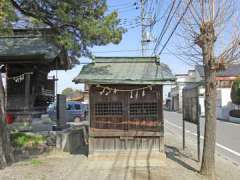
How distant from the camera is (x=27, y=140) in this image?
15977mm

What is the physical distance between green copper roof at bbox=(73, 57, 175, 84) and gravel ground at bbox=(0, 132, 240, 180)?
249 cm

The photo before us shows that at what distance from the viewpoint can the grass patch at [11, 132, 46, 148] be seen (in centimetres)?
1579

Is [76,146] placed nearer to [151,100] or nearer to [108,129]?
[108,129]

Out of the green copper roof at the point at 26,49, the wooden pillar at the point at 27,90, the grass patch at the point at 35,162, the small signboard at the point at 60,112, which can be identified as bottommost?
the grass patch at the point at 35,162

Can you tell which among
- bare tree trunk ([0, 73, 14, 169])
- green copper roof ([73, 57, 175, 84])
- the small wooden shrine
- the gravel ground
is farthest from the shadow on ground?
bare tree trunk ([0, 73, 14, 169])

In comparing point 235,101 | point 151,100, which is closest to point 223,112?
point 235,101

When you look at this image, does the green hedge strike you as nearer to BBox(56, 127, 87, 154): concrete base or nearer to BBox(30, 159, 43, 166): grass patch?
BBox(56, 127, 87, 154): concrete base

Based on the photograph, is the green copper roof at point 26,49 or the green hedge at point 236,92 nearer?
the green copper roof at point 26,49

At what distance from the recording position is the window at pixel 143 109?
1361 cm

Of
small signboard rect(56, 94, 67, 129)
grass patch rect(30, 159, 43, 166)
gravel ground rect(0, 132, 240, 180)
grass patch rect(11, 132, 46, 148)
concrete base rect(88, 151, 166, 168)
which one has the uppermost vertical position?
small signboard rect(56, 94, 67, 129)

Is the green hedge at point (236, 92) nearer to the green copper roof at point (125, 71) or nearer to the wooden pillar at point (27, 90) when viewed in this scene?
the wooden pillar at point (27, 90)

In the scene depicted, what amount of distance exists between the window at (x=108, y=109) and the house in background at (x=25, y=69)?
15.4 feet

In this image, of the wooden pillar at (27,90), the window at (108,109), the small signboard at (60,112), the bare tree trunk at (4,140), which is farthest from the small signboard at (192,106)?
the wooden pillar at (27,90)

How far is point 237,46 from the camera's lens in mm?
10992
